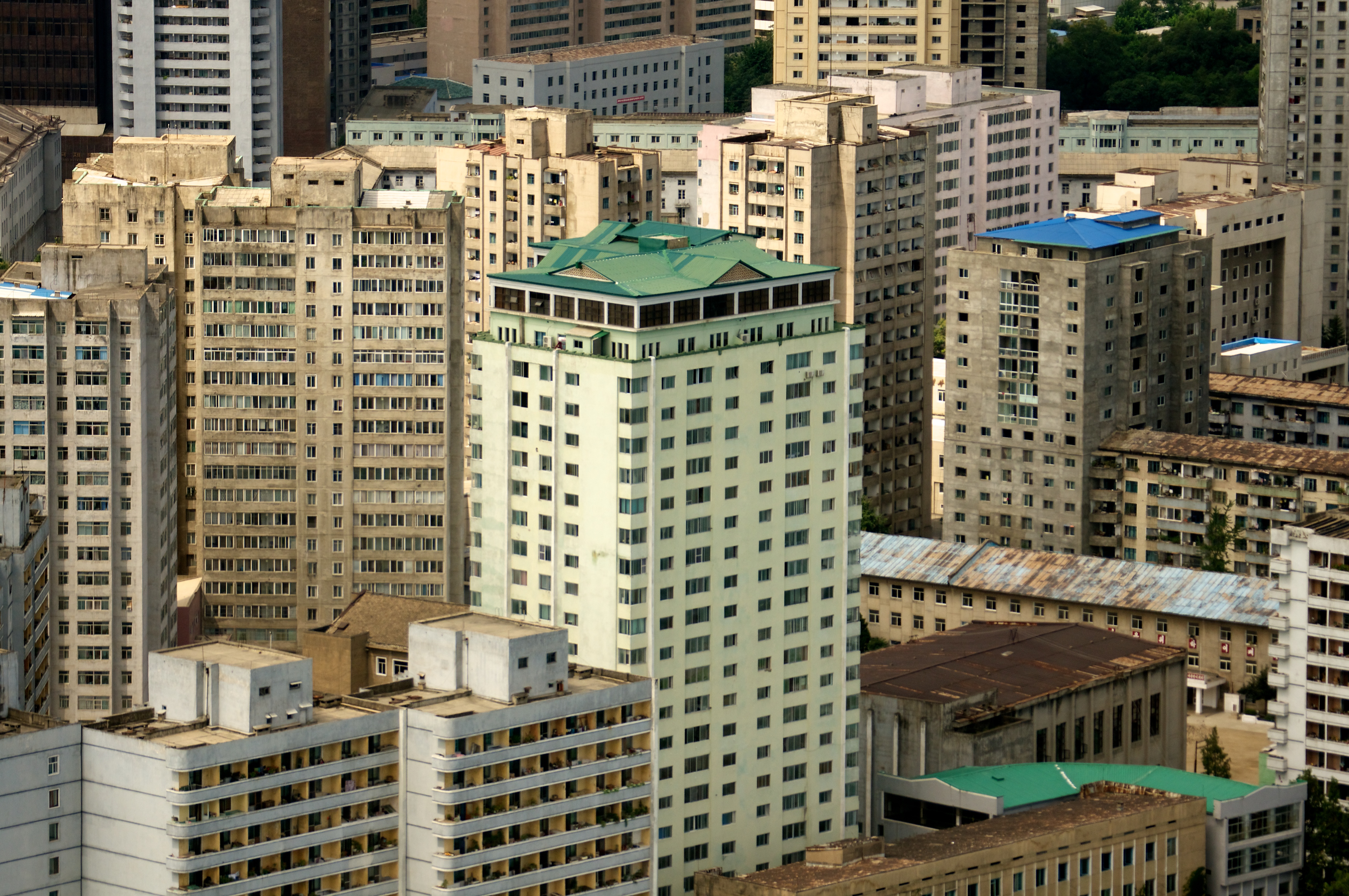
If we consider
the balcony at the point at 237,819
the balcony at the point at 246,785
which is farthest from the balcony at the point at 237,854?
the balcony at the point at 246,785

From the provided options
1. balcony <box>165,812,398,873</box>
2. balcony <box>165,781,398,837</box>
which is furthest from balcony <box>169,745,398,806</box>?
balcony <box>165,812,398,873</box>

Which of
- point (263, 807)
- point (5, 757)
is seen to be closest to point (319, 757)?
point (263, 807)

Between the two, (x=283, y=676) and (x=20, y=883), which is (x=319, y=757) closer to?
(x=283, y=676)

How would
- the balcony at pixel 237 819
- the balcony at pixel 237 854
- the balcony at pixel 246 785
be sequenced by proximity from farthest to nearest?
the balcony at pixel 237 854 → the balcony at pixel 237 819 → the balcony at pixel 246 785

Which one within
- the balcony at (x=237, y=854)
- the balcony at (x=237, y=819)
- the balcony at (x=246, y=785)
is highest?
the balcony at (x=246, y=785)

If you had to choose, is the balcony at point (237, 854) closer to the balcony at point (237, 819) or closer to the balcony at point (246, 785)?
the balcony at point (237, 819)

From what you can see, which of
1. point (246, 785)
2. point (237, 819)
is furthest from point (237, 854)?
point (246, 785)

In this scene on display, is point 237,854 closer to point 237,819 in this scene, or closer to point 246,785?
point 237,819

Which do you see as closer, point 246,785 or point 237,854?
point 246,785

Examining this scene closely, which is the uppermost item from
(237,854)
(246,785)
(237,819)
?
(246,785)

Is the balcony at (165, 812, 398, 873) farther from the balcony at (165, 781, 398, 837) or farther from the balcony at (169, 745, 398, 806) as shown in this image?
the balcony at (169, 745, 398, 806)
